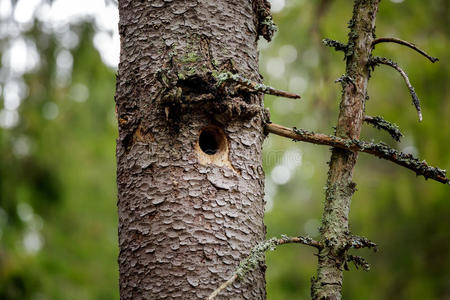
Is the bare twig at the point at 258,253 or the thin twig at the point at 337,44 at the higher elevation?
the thin twig at the point at 337,44

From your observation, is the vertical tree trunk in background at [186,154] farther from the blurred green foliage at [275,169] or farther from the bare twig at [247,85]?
the blurred green foliage at [275,169]

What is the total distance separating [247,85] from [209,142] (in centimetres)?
24

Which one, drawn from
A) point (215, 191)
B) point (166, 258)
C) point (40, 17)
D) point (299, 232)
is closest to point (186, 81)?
point (215, 191)

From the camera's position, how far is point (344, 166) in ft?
5.00

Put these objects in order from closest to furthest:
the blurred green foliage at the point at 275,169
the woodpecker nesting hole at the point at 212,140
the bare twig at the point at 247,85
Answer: the bare twig at the point at 247,85
the woodpecker nesting hole at the point at 212,140
the blurred green foliage at the point at 275,169

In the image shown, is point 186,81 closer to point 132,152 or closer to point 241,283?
point 132,152

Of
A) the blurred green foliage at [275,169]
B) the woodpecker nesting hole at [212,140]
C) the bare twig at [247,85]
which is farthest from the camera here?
the blurred green foliage at [275,169]

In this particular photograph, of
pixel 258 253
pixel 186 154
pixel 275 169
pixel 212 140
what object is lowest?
pixel 258 253

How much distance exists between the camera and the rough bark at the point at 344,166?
142cm

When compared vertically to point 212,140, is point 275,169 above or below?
above

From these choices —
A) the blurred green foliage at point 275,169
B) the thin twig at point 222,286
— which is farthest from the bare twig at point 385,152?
the blurred green foliage at point 275,169

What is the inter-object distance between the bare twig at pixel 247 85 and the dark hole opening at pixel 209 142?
191 mm

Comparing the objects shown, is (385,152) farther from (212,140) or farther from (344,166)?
(212,140)

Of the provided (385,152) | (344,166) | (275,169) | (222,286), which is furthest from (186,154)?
(275,169)
